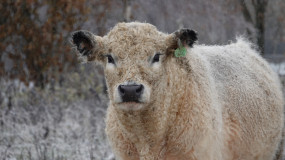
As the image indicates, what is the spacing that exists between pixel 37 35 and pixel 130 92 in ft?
24.6

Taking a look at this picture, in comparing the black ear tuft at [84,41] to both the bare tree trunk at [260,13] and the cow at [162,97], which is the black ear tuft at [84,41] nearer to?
the cow at [162,97]

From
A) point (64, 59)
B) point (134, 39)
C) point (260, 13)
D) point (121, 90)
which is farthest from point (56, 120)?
point (260, 13)

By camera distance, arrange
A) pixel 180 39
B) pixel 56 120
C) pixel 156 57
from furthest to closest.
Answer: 1. pixel 56 120
2. pixel 180 39
3. pixel 156 57

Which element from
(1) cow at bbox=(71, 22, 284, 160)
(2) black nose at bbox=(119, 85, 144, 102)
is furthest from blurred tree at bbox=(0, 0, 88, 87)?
(2) black nose at bbox=(119, 85, 144, 102)

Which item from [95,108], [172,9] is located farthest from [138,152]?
[172,9]

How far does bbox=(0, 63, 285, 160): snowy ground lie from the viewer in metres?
7.30

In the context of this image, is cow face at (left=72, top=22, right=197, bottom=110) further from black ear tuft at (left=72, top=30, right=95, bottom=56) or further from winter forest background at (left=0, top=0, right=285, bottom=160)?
winter forest background at (left=0, top=0, right=285, bottom=160)

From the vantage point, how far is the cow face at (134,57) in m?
4.04

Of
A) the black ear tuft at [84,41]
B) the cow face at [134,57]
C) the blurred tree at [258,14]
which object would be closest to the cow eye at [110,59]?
the cow face at [134,57]

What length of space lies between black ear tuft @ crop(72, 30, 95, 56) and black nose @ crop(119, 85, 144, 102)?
774mm

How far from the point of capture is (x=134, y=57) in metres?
4.20

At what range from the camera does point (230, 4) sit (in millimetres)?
13102

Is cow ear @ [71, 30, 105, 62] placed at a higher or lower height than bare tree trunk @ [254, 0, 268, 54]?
lower

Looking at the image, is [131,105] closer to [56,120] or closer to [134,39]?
[134,39]
